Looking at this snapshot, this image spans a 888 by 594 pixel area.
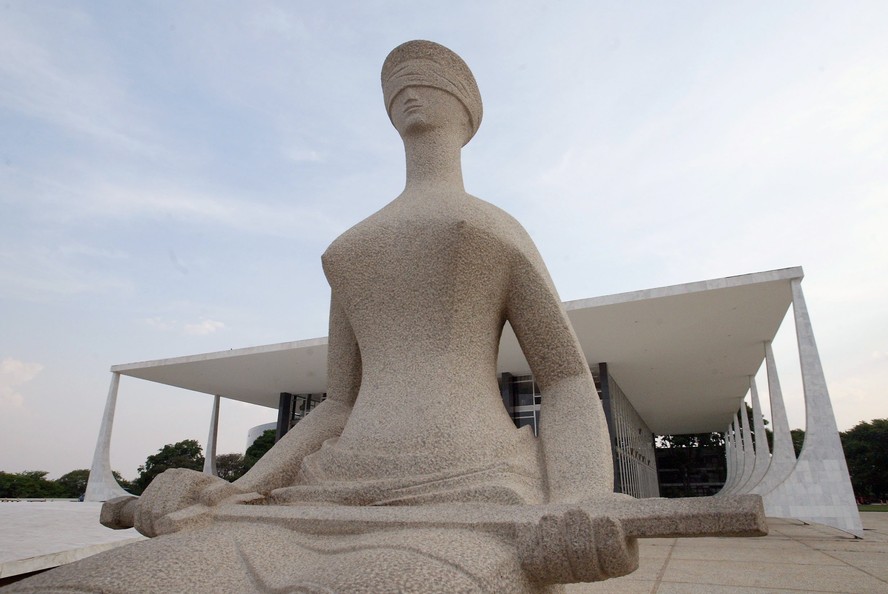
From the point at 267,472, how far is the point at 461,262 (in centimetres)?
131

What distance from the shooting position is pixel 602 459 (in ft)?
7.39

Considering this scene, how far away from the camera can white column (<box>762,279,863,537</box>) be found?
1152cm

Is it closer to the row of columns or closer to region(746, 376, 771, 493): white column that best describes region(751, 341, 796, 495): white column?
the row of columns

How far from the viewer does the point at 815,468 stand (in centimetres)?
1194

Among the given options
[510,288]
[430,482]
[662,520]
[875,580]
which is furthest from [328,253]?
[875,580]

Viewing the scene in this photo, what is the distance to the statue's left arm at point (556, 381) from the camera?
2.26 meters

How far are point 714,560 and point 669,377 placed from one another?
16.3 m

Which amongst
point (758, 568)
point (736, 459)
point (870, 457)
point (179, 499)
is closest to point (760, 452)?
point (736, 459)

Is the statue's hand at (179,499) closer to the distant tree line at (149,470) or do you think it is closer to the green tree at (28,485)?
the distant tree line at (149,470)

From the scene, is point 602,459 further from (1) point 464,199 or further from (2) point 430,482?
(1) point 464,199

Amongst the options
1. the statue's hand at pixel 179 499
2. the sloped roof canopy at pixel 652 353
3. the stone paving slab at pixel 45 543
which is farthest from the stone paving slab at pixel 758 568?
the sloped roof canopy at pixel 652 353

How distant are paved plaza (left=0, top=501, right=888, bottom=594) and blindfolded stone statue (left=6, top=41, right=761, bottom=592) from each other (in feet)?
11.4

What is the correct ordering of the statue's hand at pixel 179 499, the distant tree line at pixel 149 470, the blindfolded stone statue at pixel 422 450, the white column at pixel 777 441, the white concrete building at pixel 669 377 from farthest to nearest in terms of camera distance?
the distant tree line at pixel 149 470 → the white column at pixel 777 441 → the white concrete building at pixel 669 377 → the statue's hand at pixel 179 499 → the blindfolded stone statue at pixel 422 450

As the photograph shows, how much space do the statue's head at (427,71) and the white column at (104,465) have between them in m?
25.1
